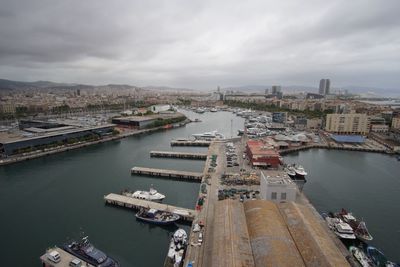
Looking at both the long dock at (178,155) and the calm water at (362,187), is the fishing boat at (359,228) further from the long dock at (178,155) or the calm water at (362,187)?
the long dock at (178,155)

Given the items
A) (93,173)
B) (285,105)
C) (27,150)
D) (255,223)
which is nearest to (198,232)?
(255,223)

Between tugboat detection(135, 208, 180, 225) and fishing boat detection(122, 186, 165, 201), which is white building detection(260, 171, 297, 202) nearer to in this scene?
tugboat detection(135, 208, 180, 225)

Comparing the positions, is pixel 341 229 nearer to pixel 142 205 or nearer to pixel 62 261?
pixel 142 205

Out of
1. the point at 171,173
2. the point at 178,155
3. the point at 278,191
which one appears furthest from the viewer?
the point at 178,155

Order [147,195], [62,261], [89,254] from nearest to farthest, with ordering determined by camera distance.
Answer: [62,261]
[89,254]
[147,195]

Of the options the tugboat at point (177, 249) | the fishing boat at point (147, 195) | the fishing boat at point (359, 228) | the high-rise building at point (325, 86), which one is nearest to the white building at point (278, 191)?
the fishing boat at point (359, 228)

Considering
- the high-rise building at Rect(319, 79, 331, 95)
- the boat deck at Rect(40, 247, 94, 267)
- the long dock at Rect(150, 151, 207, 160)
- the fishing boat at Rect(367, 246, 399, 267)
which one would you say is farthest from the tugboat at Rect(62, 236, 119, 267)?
the high-rise building at Rect(319, 79, 331, 95)

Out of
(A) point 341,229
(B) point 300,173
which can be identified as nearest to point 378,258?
(A) point 341,229
